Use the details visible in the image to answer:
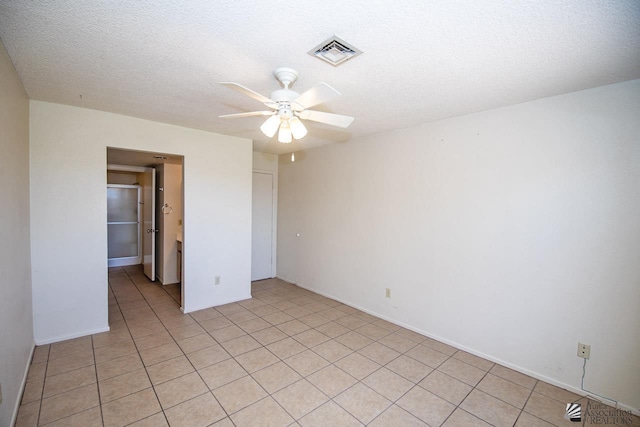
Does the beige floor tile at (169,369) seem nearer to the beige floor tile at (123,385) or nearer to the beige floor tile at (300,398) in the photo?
the beige floor tile at (123,385)

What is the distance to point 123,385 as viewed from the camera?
2293 mm

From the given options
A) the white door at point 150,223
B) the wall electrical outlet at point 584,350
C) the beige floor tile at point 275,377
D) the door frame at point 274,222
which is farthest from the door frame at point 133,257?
the wall electrical outlet at point 584,350

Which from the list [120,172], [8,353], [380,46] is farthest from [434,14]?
[120,172]

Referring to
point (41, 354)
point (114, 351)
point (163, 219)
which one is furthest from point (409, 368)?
point (163, 219)

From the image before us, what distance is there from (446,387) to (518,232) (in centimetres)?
150

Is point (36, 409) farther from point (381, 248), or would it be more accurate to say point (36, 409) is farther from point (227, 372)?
point (381, 248)

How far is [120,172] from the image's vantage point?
642 centimetres

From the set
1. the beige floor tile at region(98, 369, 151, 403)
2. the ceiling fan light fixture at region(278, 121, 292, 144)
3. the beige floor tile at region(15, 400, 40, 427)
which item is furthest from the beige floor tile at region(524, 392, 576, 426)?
the beige floor tile at region(15, 400, 40, 427)

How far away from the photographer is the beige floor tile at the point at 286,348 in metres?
2.82

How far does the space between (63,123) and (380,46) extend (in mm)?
3161

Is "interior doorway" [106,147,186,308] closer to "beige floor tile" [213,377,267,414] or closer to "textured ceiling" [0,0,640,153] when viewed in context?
"textured ceiling" [0,0,640,153]

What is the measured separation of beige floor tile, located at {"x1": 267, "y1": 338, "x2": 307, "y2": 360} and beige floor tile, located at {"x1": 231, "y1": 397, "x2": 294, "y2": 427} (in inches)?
25.5

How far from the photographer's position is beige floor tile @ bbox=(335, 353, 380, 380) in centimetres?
254

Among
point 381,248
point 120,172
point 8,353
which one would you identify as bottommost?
point 8,353
